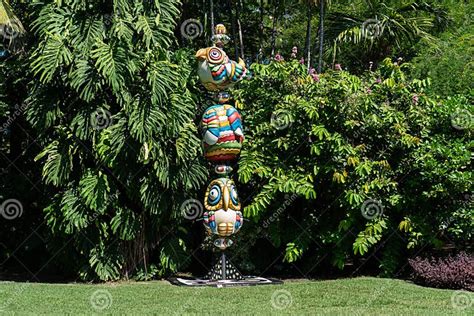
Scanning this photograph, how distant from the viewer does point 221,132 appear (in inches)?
420

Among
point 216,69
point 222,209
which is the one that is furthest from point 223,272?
point 216,69

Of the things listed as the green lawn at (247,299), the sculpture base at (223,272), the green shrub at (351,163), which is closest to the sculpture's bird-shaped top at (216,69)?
the green shrub at (351,163)

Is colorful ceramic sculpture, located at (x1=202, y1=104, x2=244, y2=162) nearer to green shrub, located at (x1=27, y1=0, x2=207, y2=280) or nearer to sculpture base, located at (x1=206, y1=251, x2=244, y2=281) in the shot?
green shrub, located at (x1=27, y1=0, x2=207, y2=280)

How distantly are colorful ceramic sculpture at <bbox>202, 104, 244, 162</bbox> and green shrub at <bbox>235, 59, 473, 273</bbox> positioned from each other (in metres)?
0.98

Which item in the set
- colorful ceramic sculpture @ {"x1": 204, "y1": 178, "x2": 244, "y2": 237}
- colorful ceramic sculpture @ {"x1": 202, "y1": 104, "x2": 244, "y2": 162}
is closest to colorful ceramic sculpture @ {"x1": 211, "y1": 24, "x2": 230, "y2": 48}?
colorful ceramic sculpture @ {"x1": 202, "y1": 104, "x2": 244, "y2": 162}

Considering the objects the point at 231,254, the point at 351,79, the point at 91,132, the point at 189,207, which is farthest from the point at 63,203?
the point at 351,79

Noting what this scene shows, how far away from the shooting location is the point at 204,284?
10664mm

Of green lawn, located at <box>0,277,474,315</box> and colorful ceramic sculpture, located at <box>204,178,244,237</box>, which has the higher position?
colorful ceramic sculpture, located at <box>204,178,244,237</box>

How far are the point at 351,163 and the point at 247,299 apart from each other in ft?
10.9

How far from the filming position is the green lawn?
8.40 m

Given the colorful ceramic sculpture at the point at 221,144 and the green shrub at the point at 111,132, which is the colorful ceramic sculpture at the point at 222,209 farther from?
the green shrub at the point at 111,132

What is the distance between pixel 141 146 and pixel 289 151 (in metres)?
2.65

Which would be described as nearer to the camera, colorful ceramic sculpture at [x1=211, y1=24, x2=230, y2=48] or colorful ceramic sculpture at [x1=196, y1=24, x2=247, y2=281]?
colorful ceramic sculpture at [x1=196, y1=24, x2=247, y2=281]

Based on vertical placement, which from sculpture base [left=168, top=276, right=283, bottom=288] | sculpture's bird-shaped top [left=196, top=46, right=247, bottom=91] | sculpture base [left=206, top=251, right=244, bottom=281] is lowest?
sculpture base [left=168, top=276, right=283, bottom=288]
